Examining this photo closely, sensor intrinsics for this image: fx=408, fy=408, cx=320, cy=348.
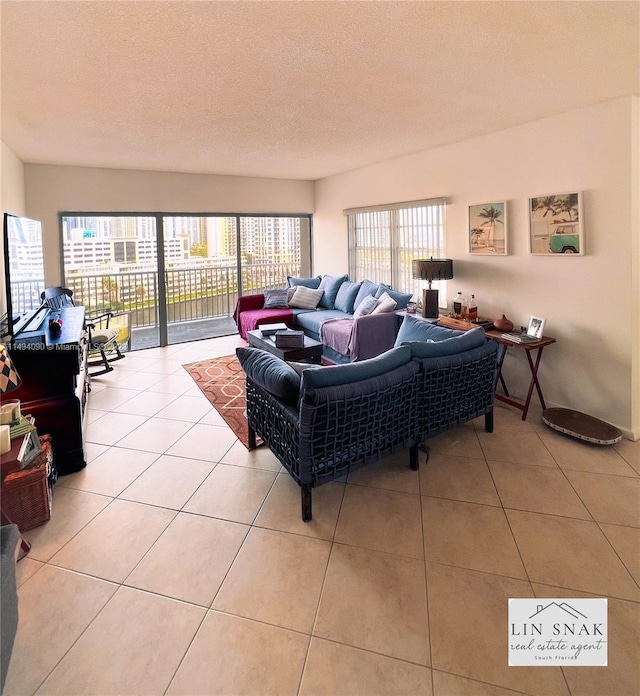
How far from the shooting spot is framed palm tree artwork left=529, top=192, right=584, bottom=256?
3.29 metres

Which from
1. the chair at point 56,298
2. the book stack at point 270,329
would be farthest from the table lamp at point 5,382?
the book stack at point 270,329

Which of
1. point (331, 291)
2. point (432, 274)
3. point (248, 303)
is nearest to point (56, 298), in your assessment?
point (248, 303)

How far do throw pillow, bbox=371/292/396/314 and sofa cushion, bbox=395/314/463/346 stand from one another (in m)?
1.15

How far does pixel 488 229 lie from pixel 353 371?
269 cm

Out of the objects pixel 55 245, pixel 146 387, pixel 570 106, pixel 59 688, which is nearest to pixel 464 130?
pixel 570 106

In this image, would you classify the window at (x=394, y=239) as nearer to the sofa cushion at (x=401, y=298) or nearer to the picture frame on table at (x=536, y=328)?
the sofa cushion at (x=401, y=298)

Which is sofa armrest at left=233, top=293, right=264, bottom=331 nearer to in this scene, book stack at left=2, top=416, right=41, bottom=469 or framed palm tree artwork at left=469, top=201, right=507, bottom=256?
framed palm tree artwork at left=469, top=201, right=507, bottom=256

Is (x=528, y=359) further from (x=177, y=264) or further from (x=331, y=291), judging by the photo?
(x=177, y=264)

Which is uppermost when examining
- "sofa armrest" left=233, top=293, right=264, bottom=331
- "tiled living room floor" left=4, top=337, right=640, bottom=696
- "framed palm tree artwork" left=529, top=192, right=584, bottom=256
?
"framed palm tree artwork" left=529, top=192, right=584, bottom=256

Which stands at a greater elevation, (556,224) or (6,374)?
(556,224)

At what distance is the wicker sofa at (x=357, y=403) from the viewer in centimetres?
217

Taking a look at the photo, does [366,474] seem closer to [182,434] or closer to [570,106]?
[182,434]

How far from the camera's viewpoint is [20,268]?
2992mm

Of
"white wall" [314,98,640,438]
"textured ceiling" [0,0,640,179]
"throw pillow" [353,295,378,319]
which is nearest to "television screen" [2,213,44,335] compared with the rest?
"textured ceiling" [0,0,640,179]
